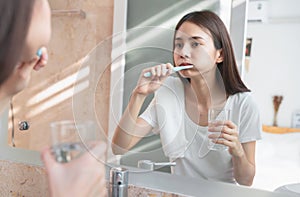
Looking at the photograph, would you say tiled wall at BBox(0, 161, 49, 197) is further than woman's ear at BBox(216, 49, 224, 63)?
Yes

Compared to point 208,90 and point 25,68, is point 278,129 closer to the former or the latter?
point 208,90

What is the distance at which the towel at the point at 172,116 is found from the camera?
889 mm

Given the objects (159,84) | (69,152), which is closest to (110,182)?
(159,84)

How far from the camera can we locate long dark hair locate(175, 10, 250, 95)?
2.69 feet

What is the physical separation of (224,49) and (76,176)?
19.6 inches

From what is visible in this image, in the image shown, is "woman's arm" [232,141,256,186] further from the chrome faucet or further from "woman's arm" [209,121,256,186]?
the chrome faucet

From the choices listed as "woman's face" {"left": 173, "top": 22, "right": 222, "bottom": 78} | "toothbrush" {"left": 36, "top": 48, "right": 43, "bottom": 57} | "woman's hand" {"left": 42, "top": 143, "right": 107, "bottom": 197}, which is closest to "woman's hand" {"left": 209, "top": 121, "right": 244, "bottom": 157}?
"woman's face" {"left": 173, "top": 22, "right": 222, "bottom": 78}

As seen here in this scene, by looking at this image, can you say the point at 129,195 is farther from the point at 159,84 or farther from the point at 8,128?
the point at 8,128

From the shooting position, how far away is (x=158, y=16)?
907mm

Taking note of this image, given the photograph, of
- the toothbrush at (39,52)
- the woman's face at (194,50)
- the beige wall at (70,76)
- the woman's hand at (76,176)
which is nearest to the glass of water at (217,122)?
the woman's face at (194,50)

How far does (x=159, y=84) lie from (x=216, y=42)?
0.17 m

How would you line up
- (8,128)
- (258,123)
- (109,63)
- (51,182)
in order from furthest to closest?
(8,128) < (109,63) < (258,123) < (51,182)

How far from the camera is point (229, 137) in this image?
0.85 meters

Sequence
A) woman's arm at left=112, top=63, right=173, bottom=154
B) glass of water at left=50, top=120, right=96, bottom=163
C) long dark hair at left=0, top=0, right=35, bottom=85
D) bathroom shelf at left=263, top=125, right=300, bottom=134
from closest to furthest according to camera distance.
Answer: long dark hair at left=0, top=0, right=35, bottom=85 < glass of water at left=50, top=120, right=96, bottom=163 < bathroom shelf at left=263, top=125, right=300, bottom=134 < woman's arm at left=112, top=63, right=173, bottom=154
